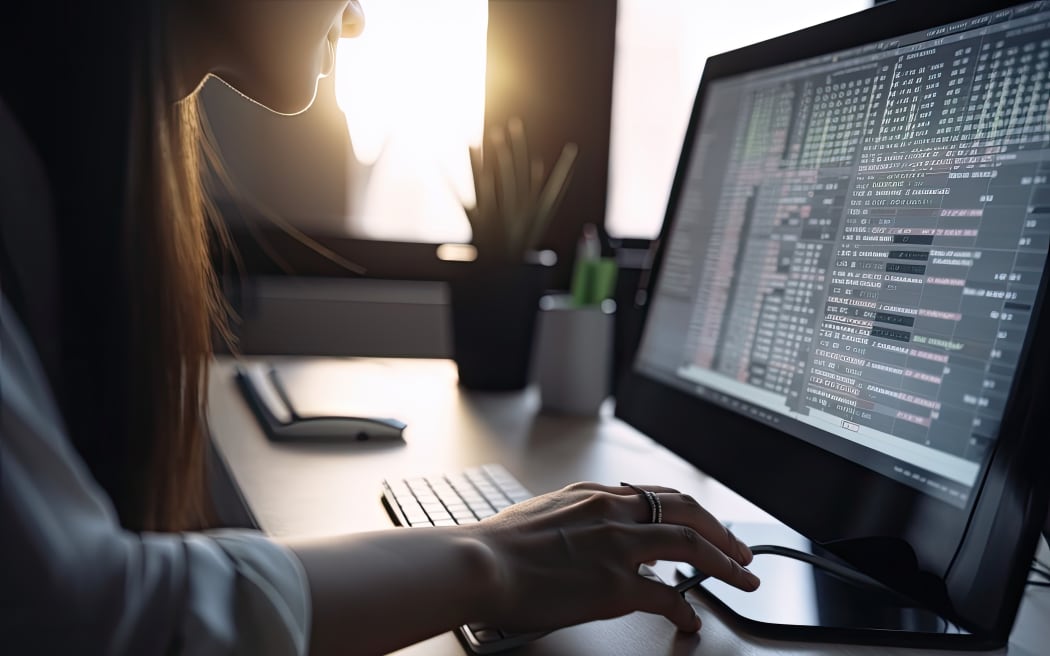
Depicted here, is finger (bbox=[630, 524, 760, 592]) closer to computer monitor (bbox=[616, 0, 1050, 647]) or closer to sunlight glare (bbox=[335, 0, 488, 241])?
computer monitor (bbox=[616, 0, 1050, 647])

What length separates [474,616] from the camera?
44 centimetres

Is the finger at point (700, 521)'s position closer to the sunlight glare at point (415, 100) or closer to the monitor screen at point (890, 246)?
the monitor screen at point (890, 246)

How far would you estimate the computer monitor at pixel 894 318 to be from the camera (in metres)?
0.45

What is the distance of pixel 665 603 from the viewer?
476 mm

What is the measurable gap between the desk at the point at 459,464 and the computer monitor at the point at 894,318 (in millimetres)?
56

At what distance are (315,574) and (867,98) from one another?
461 millimetres

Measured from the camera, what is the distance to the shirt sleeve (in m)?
0.30

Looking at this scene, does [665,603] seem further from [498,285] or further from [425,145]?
[425,145]

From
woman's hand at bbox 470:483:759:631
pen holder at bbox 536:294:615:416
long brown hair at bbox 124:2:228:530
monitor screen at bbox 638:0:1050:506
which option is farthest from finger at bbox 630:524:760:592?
pen holder at bbox 536:294:615:416

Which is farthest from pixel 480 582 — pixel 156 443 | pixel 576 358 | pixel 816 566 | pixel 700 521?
pixel 576 358

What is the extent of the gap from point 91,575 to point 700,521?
35cm

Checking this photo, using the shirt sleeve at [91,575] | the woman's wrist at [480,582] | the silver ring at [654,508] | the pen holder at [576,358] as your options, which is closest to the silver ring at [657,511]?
the silver ring at [654,508]

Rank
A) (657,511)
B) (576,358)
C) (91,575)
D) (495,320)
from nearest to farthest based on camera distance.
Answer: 1. (91,575)
2. (657,511)
3. (576,358)
4. (495,320)

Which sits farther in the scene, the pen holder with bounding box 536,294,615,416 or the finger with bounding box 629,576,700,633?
the pen holder with bounding box 536,294,615,416
